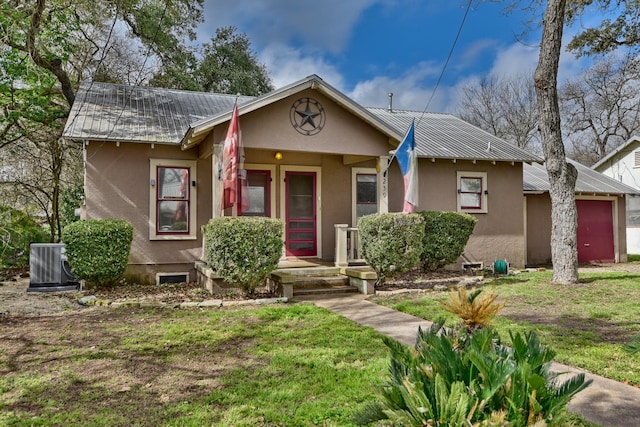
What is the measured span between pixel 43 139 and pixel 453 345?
14.1 meters

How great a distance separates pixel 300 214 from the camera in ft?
37.0

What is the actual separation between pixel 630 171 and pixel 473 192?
1208 centimetres

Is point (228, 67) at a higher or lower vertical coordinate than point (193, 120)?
higher

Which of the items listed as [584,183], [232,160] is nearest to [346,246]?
[232,160]

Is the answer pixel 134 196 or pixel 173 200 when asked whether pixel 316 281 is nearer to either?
pixel 173 200

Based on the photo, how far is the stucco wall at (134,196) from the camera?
948 cm

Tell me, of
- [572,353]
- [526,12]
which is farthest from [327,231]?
[526,12]

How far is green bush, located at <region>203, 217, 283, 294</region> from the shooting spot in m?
7.53

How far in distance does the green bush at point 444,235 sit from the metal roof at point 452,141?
2.09 meters

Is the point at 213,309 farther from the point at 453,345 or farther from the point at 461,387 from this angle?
the point at 461,387

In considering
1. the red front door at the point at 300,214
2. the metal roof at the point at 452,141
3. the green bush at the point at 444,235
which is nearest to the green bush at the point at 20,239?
the red front door at the point at 300,214

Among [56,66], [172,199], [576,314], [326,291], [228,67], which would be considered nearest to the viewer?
[576,314]

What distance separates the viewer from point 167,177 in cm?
1008

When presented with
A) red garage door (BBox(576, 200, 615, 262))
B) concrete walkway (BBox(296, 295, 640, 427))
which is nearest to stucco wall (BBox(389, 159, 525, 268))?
red garage door (BBox(576, 200, 615, 262))
